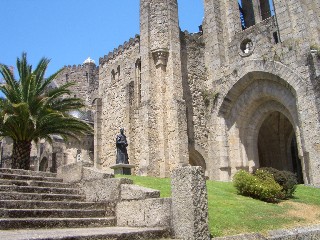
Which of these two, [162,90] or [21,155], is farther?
[162,90]

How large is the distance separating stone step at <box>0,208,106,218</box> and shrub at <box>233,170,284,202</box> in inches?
210

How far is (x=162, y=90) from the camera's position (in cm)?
1881

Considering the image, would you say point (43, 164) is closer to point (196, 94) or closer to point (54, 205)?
point (196, 94)

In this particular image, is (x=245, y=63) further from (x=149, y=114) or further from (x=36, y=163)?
(x=36, y=163)

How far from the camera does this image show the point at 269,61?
17.6 m

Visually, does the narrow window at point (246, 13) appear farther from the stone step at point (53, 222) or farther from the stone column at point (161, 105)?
the stone step at point (53, 222)

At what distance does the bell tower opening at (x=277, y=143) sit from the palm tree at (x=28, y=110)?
41.0ft

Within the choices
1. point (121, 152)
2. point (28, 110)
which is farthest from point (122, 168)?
point (28, 110)

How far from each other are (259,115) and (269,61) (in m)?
3.29

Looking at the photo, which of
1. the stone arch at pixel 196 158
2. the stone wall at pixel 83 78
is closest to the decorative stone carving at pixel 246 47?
the stone arch at pixel 196 158

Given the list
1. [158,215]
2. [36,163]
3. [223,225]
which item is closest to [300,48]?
[223,225]

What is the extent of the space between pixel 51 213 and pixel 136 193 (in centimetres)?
150

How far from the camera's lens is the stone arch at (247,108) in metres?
17.2

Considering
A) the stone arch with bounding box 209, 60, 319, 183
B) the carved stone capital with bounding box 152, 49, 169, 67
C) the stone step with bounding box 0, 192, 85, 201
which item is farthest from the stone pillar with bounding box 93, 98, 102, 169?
the stone step with bounding box 0, 192, 85, 201
